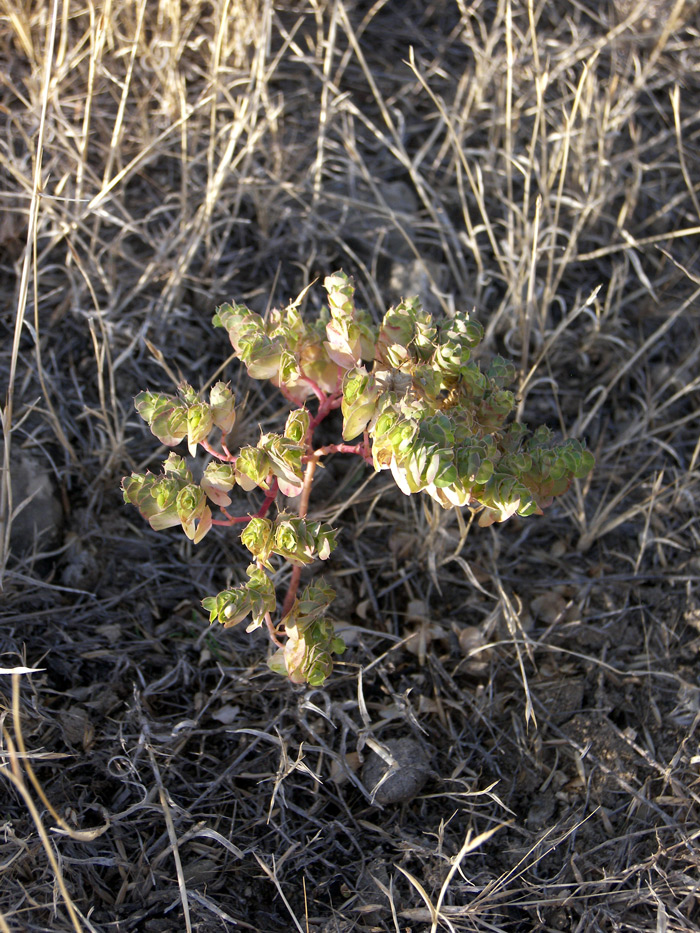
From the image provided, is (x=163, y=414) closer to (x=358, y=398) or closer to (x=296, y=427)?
(x=296, y=427)

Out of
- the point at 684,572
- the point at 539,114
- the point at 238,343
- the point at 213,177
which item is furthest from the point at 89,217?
the point at 684,572

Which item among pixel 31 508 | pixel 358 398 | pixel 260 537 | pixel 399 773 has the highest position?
pixel 358 398

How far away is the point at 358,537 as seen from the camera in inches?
77.9

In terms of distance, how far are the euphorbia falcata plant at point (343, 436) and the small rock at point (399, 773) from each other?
0.88 feet

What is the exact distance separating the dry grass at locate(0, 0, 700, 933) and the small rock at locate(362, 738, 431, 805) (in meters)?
0.04

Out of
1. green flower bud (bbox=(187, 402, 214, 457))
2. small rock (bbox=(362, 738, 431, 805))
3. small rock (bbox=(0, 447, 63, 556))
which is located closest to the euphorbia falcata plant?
green flower bud (bbox=(187, 402, 214, 457))

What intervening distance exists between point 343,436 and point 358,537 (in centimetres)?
54

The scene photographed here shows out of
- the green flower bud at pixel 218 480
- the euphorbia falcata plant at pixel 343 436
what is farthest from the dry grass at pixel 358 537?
the green flower bud at pixel 218 480

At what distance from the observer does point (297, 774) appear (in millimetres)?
1634

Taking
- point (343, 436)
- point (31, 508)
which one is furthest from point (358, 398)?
point (31, 508)

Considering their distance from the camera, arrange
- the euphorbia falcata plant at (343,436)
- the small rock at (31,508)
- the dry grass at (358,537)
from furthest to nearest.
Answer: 1. the small rock at (31,508)
2. the dry grass at (358,537)
3. the euphorbia falcata plant at (343,436)

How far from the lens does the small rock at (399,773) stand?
5.17 feet

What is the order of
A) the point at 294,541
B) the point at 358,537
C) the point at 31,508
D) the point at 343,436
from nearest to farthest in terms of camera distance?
the point at 294,541 → the point at 343,436 → the point at 31,508 → the point at 358,537

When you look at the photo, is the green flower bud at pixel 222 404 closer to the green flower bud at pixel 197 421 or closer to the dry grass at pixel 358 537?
the green flower bud at pixel 197 421
